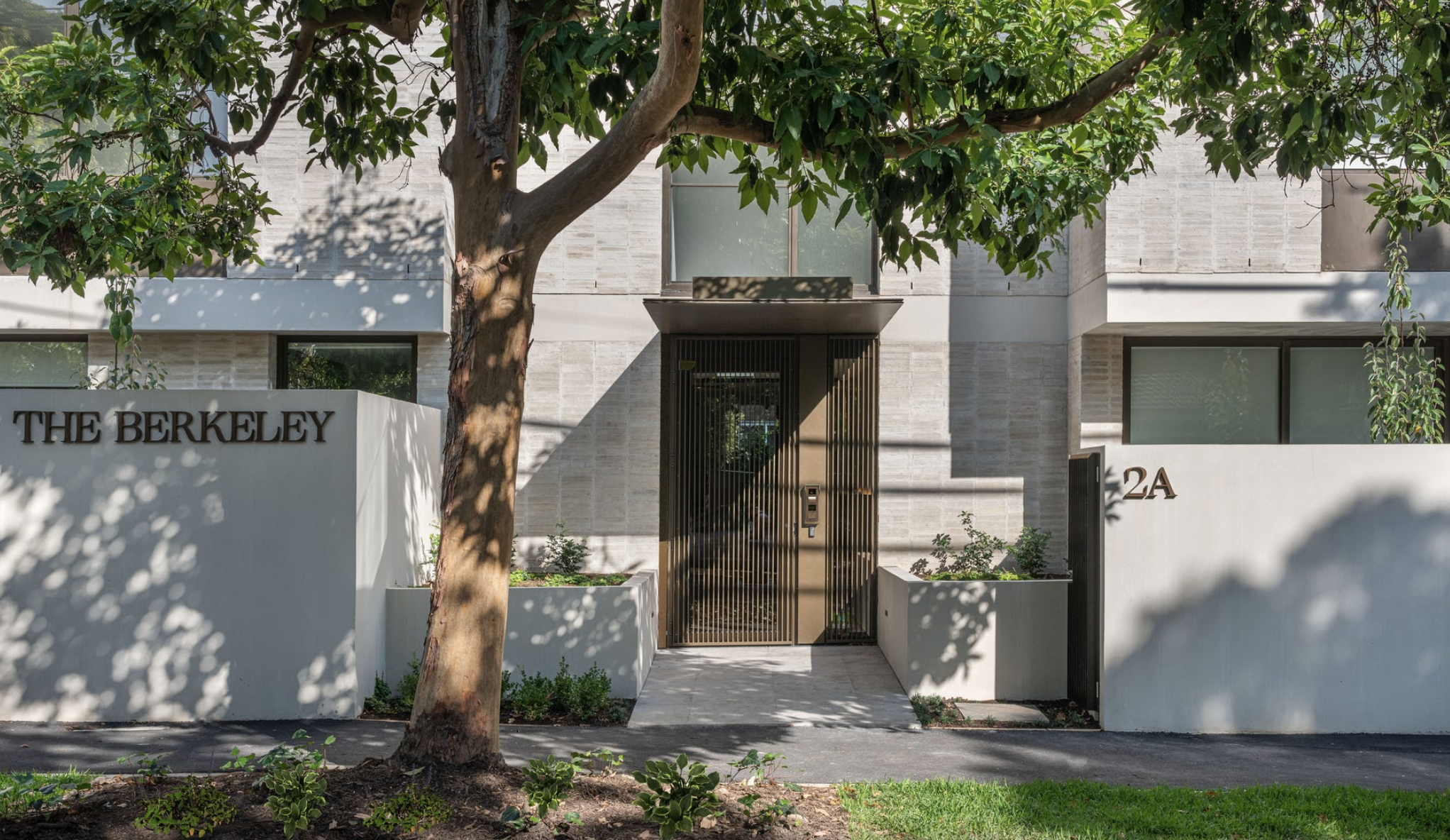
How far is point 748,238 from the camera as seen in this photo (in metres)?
11.5

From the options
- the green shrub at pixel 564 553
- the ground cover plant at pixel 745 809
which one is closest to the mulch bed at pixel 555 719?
the ground cover plant at pixel 745 809

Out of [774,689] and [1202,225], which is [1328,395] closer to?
[1202,225]

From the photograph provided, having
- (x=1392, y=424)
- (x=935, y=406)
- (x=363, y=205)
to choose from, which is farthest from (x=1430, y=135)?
(x=363, y=205)

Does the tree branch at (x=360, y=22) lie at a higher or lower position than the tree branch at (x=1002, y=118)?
higher

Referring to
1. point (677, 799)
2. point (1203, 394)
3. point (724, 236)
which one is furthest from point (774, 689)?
point (1203, 394)

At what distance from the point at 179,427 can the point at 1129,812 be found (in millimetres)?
7113

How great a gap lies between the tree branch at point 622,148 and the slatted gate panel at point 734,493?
576 centimetres

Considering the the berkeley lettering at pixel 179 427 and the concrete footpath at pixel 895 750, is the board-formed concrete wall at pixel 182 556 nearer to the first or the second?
the the berkeley lettering at pixel 179 427

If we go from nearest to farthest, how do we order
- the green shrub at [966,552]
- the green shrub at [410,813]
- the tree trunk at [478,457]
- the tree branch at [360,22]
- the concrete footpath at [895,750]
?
the green shrub at [410,813] → the tree trunk at [478,457] → the tree branch at [360,22] → the concrete footpath at [895,750] → the green shrub at [966,552]

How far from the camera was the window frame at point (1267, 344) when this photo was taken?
11172 millimetres

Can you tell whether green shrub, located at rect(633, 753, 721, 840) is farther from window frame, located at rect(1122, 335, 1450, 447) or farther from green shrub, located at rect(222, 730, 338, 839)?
window frame, located at rect(1122, 335, 1450, 447)

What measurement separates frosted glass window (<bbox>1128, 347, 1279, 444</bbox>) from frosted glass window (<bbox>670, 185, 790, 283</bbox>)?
12.7 feet

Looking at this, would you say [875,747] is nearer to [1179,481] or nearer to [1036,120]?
[1179,481]

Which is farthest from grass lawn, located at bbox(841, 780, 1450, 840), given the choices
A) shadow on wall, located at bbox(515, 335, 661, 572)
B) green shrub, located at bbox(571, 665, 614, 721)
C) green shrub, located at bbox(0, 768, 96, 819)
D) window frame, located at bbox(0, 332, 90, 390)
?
window frame, located at bbox(0, 332, 90, 390)
